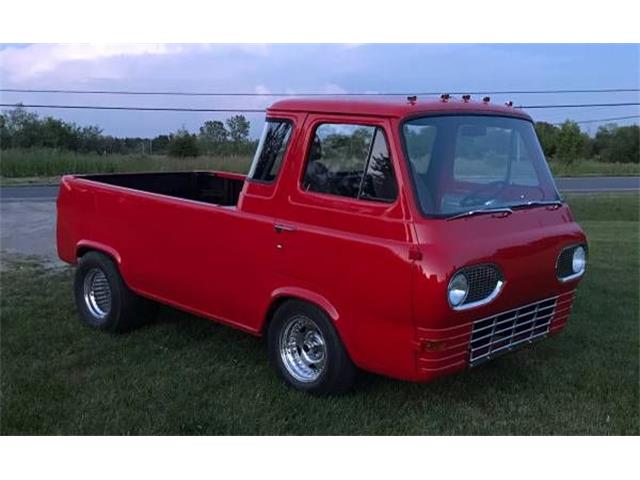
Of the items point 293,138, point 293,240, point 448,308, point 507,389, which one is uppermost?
point 293,138

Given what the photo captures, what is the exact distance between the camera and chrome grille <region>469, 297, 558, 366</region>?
4.33 metres

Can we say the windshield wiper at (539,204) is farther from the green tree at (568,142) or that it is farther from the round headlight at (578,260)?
the green tree at (568,142)

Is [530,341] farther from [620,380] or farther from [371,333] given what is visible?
[371,333]

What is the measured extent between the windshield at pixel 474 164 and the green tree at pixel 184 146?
26.9 meters

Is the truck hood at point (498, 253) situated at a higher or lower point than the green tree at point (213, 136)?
lower

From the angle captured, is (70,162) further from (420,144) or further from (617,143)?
(617,143)

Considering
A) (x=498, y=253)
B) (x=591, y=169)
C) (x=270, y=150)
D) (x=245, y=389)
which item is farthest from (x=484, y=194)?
(x=591, y=169)

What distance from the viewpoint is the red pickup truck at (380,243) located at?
405 centimetres

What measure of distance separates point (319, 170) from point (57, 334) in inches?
114

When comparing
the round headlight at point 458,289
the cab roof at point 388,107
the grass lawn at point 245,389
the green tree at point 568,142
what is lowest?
the grass lawn at point 245,389

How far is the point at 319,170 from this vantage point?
467 cm

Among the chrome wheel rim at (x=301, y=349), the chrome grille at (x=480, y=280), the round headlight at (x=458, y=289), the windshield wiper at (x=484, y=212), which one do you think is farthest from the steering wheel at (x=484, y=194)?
the chrome wheel rim at (x=301, y=349)

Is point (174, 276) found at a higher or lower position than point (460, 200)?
lower

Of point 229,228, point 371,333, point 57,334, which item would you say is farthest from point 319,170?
point 57,334
